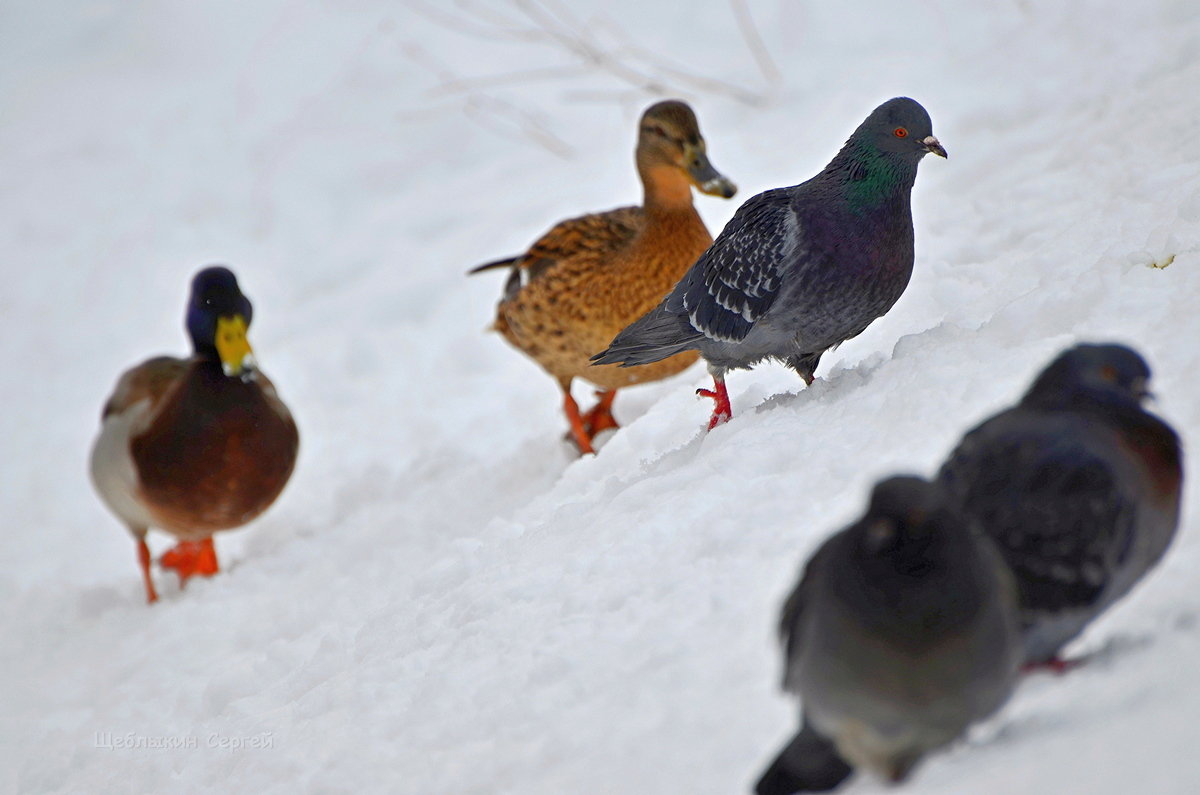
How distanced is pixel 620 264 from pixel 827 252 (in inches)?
70.9

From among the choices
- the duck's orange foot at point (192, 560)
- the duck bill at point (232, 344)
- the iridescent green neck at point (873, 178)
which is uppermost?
the iridescent green neck at point (873, 178)

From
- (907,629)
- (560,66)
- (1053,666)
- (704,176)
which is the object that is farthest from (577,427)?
(560,66)

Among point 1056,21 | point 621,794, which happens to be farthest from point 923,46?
point 621,794

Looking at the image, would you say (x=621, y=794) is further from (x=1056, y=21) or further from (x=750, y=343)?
(x=1056, y=21)

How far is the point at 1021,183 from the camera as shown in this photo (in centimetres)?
523

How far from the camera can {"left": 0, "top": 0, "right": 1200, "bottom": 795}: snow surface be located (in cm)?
238

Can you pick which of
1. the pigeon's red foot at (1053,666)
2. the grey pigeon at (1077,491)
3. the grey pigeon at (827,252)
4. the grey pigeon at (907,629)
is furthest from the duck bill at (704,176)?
the grey pigeon at (907,629)

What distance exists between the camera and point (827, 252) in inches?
130

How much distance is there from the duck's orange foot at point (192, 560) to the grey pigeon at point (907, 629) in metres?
4.23

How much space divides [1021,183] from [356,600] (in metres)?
3.45

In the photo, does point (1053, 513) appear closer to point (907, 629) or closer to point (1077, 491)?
point (1077, 491)

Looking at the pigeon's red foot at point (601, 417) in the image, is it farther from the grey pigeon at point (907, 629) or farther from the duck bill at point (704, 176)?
the grey pigeon at point (907, 629)

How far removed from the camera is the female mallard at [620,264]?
4.92 m

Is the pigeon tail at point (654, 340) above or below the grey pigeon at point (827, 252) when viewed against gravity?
below
